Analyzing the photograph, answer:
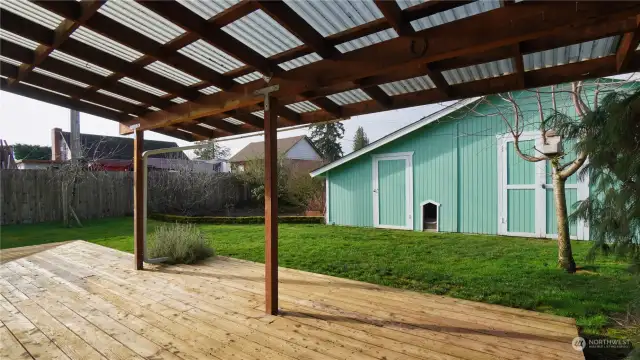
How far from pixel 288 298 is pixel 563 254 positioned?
162 inches

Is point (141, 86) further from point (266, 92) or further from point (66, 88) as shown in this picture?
point (266, 92)

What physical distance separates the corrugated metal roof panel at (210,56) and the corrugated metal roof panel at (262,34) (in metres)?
0.31

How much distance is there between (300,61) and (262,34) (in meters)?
0.47

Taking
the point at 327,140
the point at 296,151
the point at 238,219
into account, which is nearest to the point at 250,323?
the point at 238,219

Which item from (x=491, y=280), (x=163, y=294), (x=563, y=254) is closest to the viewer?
(x=163, y=294)

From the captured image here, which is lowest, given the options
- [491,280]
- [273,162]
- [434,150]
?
[491,280]

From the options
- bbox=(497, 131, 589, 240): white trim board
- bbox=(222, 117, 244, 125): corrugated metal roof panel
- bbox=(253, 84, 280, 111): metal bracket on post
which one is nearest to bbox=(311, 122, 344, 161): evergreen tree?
bbox=(497, 131, 589, 240): white trim board

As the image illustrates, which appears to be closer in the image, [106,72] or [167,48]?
[167,48]

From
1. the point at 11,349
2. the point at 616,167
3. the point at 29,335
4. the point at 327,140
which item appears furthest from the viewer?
the point at 327,140

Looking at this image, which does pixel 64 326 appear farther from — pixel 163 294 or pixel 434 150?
pixel 434 150

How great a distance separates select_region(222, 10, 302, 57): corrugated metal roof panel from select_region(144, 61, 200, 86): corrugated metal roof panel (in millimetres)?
1058

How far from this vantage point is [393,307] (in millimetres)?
3352

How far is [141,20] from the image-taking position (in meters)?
2.60

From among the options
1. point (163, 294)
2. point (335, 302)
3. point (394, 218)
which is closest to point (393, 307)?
point (335, 302)
